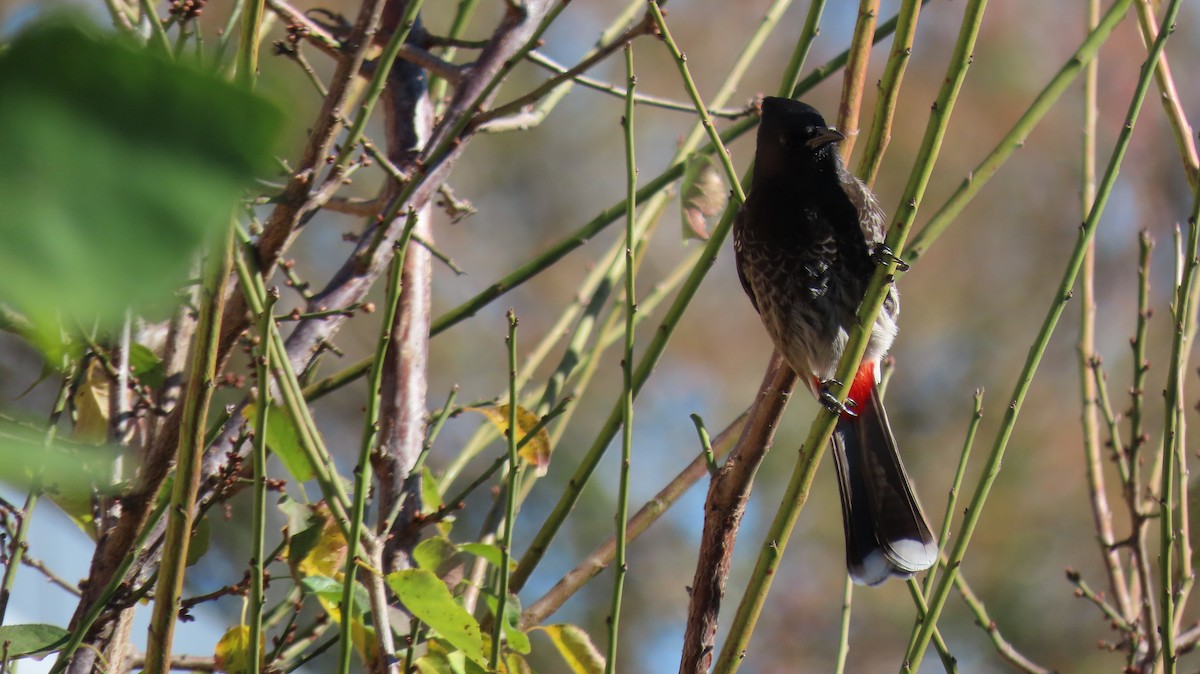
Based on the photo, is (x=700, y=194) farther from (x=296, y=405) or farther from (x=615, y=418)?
(x=296, y=405)

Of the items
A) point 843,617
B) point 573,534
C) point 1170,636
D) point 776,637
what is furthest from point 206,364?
point 776,637

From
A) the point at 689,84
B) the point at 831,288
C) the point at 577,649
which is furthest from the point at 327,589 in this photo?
A: the point at 831,288

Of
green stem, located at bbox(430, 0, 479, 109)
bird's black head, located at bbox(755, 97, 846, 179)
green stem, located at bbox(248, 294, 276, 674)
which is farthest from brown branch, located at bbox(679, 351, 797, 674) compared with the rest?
bird's black head, located at bbox(755, 97, 846, 179)

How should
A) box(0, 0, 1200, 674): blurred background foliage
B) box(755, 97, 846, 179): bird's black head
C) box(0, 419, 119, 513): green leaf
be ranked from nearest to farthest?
1. box(0, 419, 119, 513): green leaf
2. box(755, 97, 846, 179): bird's black head
3. box(0, 0, 1200, 674): blurred background foliage

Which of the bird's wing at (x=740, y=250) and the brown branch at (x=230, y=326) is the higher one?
the bird's wing at (x=740, y=250)

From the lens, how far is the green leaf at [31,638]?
1.29 meters

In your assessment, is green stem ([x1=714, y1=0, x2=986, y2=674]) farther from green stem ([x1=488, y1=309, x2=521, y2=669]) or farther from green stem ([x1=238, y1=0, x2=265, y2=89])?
green stem ([x1=238, y1=0, x2=265, y2=89])

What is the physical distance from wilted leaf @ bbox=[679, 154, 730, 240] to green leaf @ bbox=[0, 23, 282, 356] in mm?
1499

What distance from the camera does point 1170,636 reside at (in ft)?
4.74

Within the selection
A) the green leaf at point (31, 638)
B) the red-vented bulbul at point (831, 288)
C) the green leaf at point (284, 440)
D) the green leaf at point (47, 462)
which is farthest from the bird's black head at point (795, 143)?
the green leaf at point (47, 462)

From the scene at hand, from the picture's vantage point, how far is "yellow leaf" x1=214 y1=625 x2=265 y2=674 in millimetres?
1448

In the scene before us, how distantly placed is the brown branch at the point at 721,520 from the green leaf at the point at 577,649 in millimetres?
120

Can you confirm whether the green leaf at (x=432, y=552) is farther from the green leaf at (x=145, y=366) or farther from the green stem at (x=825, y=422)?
the green leaf at (x=145, y=366)

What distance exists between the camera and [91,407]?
5.69 feet
